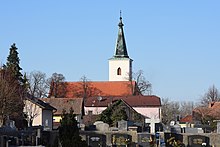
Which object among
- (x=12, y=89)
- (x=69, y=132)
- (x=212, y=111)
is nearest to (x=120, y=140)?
(x=69, y=132)

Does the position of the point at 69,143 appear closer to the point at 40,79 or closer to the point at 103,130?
the point at 103,130

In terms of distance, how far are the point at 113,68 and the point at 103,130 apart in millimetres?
75614

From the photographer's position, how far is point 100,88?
116188mm

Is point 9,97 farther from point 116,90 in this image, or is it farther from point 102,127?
point 116,90

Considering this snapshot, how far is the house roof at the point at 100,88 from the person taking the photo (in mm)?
113688

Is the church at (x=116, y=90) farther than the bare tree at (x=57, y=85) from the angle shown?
No

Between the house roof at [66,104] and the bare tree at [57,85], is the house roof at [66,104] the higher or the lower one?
the lower one

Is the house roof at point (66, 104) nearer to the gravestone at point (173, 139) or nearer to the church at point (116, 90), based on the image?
the church at point (116, 90)

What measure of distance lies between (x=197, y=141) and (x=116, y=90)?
223 feet

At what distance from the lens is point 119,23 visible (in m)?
121

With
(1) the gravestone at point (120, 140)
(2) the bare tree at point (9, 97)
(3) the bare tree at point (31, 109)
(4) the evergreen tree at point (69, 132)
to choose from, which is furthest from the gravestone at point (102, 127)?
(3) the bare tree at point (31, 109)

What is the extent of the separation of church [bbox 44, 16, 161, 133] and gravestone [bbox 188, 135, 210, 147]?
43.9 meters

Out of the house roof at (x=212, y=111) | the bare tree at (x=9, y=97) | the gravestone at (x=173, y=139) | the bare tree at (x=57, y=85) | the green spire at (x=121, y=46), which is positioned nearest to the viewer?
the gravestone at (x=173, y=139)

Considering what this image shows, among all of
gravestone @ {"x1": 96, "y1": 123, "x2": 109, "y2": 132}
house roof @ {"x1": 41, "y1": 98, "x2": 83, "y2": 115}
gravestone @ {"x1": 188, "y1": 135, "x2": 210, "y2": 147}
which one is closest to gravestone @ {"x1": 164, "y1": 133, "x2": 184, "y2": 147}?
gravestone @ {"x1": 188, "y1": 135, "x2": 210, "y2": 147}
